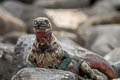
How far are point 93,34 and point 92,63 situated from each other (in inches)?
430

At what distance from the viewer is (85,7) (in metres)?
36.6

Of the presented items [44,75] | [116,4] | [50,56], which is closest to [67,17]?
[116,4]

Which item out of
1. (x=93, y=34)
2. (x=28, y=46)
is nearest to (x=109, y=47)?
(x=93, y=34)

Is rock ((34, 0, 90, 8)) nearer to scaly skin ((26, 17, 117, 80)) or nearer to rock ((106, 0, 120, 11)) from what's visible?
rock ((106, 0, 120, 11))

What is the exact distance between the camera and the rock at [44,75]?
26.6 ft

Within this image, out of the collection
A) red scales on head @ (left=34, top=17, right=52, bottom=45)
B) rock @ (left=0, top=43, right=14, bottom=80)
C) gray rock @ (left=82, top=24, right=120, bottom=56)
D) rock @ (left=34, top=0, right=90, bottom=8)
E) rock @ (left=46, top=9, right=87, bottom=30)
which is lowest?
rock @ (left=46, top=9, right=87, bottom=30)

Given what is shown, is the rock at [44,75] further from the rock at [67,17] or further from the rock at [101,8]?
the rock at [101,8]

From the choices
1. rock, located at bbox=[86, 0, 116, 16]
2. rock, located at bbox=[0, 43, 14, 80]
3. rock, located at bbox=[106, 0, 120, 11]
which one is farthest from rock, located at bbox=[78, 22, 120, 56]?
rock, located at bbox=[106, 0, 120, 11]

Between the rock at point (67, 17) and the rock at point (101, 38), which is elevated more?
the rock at point (101, 38)

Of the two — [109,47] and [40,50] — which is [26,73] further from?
[109,47]

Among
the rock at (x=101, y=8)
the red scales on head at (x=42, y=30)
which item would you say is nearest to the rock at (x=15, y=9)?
the rock at (x=101, y=8)

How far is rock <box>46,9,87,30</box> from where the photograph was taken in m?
28.4

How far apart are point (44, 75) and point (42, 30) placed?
785mm

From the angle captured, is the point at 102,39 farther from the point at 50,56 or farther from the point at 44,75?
the point at 44,75
